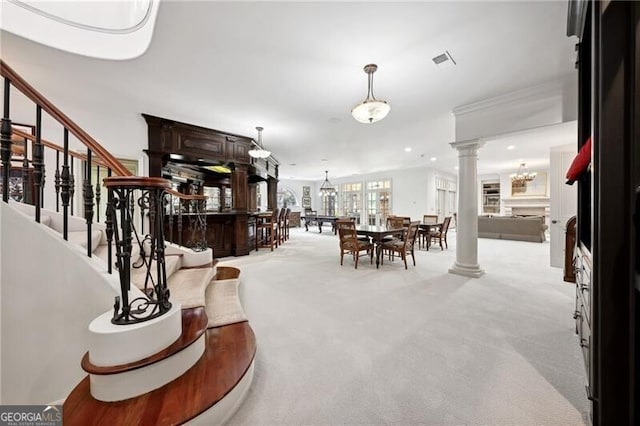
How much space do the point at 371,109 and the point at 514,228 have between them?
8.21 meters

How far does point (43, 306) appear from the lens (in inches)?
57.6

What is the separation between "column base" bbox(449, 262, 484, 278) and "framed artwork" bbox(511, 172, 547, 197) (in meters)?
9.03

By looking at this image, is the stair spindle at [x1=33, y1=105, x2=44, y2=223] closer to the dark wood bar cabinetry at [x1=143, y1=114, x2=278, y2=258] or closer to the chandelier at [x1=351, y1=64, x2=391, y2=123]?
the chandelier at [x1=351, y1=64, x2=391, y2=123]

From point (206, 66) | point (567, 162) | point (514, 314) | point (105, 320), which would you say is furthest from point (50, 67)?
point (567, 162)

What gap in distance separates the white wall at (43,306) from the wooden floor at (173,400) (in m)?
0.38

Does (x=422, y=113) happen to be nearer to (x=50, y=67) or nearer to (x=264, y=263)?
(x=264, y=263)

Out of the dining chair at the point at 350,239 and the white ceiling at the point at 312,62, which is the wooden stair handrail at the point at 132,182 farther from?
the dining chair at the point at 350,239

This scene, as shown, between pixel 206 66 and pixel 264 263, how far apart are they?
11.5ft

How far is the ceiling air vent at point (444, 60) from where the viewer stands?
259cm

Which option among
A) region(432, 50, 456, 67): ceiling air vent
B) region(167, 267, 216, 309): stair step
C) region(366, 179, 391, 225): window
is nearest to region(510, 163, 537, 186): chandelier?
region(366, 179, 391, 225): window

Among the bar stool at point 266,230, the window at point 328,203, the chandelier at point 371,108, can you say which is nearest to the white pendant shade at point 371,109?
the chandelier at point 371,108

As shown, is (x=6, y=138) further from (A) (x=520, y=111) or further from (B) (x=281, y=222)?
(B) (x=281, y=222)

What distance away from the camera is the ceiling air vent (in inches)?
102

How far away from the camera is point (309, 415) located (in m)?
1.32
